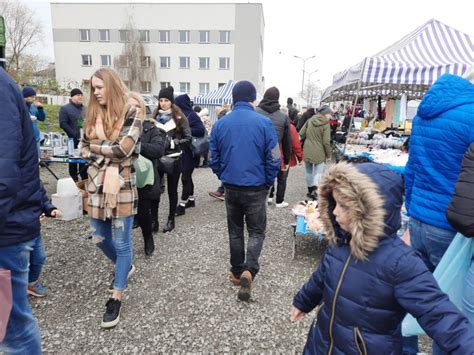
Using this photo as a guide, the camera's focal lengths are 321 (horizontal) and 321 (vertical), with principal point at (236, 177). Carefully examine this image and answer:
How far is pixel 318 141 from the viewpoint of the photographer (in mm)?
6297

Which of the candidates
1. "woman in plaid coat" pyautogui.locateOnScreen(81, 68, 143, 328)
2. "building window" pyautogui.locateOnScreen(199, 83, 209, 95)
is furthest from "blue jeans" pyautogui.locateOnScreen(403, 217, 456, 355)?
"building window" pyautogui.locateOnScreen(199, 83, 209, 95)

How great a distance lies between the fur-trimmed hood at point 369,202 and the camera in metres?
1.29

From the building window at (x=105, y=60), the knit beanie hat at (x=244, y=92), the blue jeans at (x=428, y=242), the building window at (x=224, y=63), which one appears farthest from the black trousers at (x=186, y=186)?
the building window at (x=105, y=60)

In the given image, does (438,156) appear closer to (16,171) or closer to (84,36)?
(16,171)

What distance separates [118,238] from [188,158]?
2.70m

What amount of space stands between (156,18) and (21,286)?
43.0 meters

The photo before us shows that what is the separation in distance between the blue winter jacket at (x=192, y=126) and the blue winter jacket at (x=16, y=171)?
11.1 feet

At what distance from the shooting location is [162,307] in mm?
2889

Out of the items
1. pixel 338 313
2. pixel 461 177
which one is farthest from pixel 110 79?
pixel 461 177

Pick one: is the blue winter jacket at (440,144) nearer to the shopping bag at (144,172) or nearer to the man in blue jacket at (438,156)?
the man in blue jacket at (438,156)

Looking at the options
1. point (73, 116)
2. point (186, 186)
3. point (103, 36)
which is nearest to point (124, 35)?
point (103, 36)

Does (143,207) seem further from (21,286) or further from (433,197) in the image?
(433,197)

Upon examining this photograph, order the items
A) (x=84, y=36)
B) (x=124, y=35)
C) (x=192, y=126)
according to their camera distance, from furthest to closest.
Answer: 1. (x=84, y=36)
2. (x=124, y=35)
3. (x=192, y=126)

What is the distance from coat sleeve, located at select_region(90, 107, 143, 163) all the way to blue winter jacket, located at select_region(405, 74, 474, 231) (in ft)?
6.62
